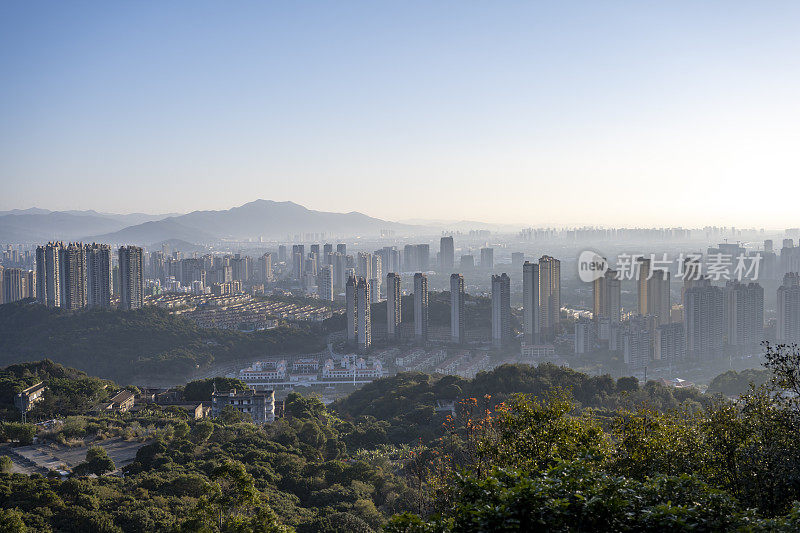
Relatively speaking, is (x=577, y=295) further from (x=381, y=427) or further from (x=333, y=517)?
(x=333, y=517)

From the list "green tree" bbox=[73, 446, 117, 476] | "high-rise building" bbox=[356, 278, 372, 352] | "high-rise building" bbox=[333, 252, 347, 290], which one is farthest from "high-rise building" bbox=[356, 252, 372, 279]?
"green tree" bbox=[73, 446, 117, 476]

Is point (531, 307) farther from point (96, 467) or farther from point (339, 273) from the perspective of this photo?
point (339, 273)

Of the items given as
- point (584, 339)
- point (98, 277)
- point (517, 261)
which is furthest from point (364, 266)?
point (584, 339)

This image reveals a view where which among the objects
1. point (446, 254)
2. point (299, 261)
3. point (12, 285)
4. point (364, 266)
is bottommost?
point (12, 285)

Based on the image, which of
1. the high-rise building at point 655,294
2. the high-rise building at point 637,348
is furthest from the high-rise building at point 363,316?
the high-rise building at point 655,294

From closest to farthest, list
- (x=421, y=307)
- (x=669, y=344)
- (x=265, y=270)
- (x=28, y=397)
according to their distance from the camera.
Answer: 1. (x=28, y=397)
2. (x=669, y=344)
3. (x=421, y=307)
4. (x=265, y=270)
